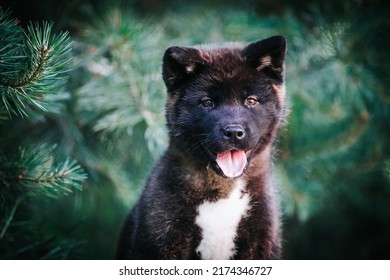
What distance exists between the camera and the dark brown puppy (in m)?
3.49

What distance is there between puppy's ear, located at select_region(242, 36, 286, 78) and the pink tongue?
51 centimetres

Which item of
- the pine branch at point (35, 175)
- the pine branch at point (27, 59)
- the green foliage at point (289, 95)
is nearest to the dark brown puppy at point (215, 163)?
the pine branch at point (35, 175)

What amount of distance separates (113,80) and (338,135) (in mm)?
1896

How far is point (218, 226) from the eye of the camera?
351cm

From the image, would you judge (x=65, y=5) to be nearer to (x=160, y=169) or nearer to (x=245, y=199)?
(x=160, y=169)

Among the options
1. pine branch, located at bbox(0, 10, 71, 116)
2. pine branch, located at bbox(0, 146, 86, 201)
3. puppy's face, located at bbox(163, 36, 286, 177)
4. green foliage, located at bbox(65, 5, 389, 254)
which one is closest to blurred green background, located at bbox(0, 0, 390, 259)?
green foliage, located at bbox(65, 5, 389, 254)

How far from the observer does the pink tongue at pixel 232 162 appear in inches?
136

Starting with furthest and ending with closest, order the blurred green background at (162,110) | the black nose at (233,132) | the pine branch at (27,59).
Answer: the blurred green background at (162,110)
the black nose at (233,132)
the pine branch at (27,59)

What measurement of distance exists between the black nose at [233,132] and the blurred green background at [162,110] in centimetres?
135

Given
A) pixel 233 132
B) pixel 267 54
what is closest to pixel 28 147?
pixel 233 132

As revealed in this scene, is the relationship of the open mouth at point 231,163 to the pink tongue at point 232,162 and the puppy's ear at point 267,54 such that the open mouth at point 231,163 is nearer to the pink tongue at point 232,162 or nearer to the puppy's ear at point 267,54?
the pink tongue at point 232,162

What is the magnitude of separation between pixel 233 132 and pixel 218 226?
0.56m

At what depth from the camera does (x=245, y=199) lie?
361 centimetres

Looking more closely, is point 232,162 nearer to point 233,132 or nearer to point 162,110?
point 233,132
